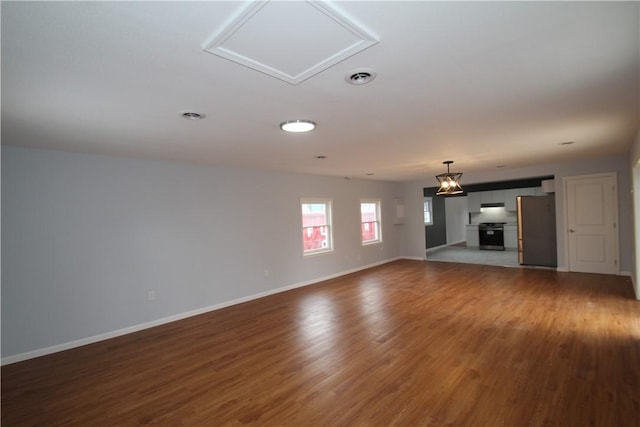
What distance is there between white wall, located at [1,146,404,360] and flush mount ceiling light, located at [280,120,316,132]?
2.55m

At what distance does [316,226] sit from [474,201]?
7.40 m

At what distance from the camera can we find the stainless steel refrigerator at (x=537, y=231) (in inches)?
282

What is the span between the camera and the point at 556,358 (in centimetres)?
296

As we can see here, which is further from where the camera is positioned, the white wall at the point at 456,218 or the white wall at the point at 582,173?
the white wall at the point at 456,218

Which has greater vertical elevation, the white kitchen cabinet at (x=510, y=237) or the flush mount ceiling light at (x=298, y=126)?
the flush mount ceiling light at (x=298, y=126)

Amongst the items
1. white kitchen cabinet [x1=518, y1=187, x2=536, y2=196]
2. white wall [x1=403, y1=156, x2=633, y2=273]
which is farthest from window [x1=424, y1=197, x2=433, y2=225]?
white kitchen cabinet [x1=518, y1=187, x2=536, y2=196]

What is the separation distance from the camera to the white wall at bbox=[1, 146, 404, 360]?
345 centimetres

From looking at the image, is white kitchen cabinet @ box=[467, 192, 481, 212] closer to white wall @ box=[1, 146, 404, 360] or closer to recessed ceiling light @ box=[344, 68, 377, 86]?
white wall @ box=[1, 146, 404, 360]

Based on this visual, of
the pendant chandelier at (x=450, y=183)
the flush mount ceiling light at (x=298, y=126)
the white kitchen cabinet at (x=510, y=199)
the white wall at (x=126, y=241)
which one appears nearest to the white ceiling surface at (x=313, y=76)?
the flush mount ceiling light at (x=298, y=126)

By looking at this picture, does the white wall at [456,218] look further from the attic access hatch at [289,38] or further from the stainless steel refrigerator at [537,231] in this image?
the attic access hatch at [289,38]

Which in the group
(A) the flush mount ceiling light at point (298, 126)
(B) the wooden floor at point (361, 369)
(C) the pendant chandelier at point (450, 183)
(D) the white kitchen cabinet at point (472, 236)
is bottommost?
(B) the wooden floor at point (361, 369)

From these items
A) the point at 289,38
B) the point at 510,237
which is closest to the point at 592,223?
the point at 510,237

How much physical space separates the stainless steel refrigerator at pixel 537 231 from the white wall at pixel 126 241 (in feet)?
18.6

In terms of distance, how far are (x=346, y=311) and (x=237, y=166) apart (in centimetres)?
301
